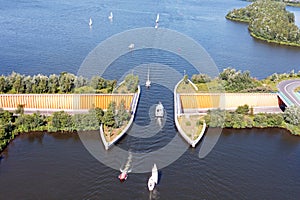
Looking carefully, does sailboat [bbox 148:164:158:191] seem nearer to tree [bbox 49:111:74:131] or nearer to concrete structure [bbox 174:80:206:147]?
concrete structure [bbox 174:80:206:147]

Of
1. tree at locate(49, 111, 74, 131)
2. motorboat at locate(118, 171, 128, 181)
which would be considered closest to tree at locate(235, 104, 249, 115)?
motorboat at locate(118, 171, 128, 181)

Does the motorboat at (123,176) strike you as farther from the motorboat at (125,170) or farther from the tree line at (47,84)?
the tree line at (47,84)

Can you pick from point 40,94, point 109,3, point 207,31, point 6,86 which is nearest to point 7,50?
point 6,86

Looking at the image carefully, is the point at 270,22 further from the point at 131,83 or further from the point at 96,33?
the point at 131,83

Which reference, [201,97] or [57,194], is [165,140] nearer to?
[201,97]

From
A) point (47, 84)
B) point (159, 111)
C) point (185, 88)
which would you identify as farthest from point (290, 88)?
point (47, 84)

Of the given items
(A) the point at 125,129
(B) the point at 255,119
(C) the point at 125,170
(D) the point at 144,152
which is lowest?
(C) the point at 125,170
